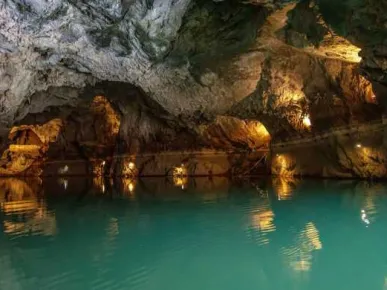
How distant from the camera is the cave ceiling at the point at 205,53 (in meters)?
6.90

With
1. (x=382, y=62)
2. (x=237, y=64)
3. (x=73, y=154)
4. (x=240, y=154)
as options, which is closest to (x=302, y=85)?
(x=237, y=64)

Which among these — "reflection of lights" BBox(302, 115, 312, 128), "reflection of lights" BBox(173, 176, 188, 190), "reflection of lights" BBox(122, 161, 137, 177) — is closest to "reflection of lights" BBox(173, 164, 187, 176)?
"reflection of lights" BBox(173, 176, 188, 190)

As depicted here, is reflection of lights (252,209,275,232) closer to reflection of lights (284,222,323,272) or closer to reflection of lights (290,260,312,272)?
reflection of lights (284,222,323,272)

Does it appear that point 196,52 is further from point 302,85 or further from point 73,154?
point 73,154

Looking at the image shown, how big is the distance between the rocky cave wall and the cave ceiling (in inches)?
1.3

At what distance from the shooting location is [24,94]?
9.87 metres

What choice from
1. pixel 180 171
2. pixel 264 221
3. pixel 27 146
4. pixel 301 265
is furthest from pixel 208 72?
pixel 27 146

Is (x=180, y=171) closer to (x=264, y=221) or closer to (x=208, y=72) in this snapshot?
(x=208, y=72)

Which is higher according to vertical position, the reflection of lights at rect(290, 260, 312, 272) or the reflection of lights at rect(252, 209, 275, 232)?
the reflection of lights at rect(252, 209, 275, 232)

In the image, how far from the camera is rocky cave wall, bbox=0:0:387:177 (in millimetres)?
7219

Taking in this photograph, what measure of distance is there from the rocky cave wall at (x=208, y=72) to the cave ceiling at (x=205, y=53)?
1.3 inches

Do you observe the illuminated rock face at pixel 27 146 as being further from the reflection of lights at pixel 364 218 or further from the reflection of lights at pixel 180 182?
the reflection of lights at pixel 364 218

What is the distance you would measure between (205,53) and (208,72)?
165cm

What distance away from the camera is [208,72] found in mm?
11570
